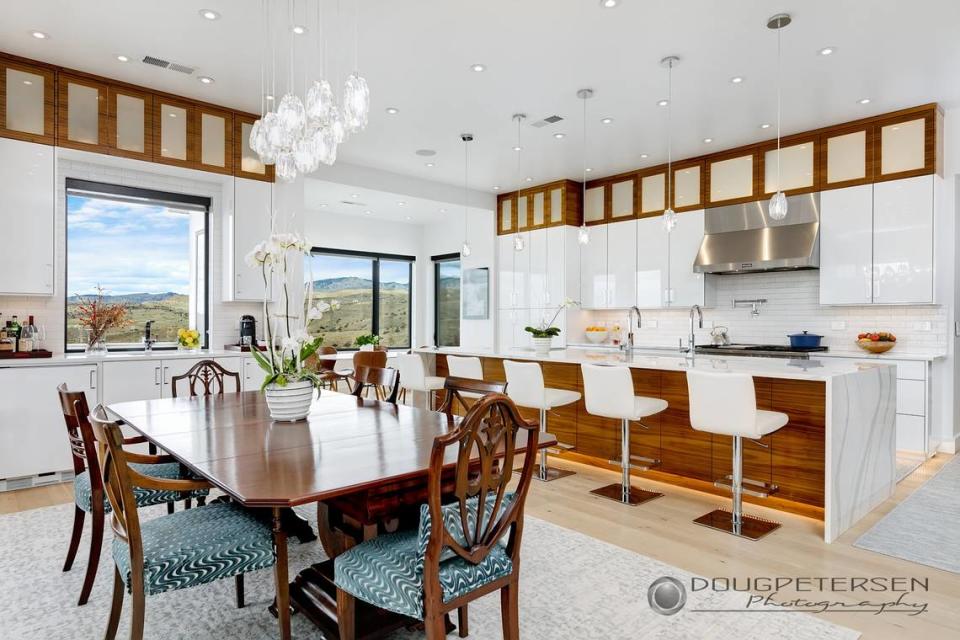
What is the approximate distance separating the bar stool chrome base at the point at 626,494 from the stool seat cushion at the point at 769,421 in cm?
93

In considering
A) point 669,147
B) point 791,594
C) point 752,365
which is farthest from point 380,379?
point 669,147

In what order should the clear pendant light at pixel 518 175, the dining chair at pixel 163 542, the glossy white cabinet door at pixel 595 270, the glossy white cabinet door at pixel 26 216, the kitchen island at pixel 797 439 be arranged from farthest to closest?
the glossy white cabinet door at pixel 595 270
the clear pendant light at pixel 518 175
the glossy white cabinet door at pixel 26 216
the kitchen island at pixel 797 439
the dining chair at pixel 163 542

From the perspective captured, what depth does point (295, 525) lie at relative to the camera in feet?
9.54

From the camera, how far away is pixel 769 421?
310 cm

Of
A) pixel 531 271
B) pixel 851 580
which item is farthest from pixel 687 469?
pixel 531 271

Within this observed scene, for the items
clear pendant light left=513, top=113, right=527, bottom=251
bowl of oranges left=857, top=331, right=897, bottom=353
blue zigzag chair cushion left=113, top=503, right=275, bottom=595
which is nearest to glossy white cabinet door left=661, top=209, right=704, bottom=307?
bowl of oranges left=857, top=331, right=897, bottom=353

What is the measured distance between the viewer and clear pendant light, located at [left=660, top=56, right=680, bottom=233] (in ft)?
13.3

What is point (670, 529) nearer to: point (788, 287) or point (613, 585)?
point (613, 585)

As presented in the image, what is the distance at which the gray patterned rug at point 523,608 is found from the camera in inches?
84.3

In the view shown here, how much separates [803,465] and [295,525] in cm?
298

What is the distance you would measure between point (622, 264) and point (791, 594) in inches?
198

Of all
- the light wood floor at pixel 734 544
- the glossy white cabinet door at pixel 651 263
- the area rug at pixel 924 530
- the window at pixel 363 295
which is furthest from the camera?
the window at pixel 363 295

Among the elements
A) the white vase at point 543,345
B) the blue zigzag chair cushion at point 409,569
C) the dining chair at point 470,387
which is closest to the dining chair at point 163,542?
the blue zigzag chair cushion at point 409,569

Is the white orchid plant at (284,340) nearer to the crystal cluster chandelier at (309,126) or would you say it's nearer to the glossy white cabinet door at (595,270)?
the crystal cluster chandelier at (309,126)
